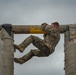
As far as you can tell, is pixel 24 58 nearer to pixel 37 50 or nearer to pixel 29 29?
pixel 37 50

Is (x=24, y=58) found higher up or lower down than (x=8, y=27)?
lower down

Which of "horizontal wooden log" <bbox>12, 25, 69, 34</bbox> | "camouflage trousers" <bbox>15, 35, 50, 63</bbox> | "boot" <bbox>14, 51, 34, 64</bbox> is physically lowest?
"boot" <bbox>14, 51, 34, 64</bbox>

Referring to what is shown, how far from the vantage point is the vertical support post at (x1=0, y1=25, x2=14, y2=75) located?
792 inches

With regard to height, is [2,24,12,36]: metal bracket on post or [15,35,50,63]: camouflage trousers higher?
[2,24,12,36]: metal bracket on post

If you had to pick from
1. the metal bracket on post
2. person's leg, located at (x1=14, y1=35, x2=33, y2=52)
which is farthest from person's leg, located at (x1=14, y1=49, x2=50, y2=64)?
the metal bracket on post

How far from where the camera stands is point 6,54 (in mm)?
20547

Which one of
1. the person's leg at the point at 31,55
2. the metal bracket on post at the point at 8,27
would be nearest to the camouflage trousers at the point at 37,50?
the person's leg at the point at 31,55

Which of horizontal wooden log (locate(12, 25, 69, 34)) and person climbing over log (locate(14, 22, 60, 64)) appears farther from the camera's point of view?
horizontal wooden log (locate(12, 25, 69, 34))

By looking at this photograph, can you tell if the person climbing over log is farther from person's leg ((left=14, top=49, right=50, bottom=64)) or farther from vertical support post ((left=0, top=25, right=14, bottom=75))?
vertical support post ((left=0, top=25, right=14, bottom=75))

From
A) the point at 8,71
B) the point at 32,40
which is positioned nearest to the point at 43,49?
the point at 32,40

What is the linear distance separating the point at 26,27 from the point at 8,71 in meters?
4.06

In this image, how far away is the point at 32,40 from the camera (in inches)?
843

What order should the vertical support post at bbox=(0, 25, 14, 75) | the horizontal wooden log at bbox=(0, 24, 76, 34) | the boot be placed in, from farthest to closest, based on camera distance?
1. the horizontal wooden log at bbox=(0, 24, 76, 34)
2. the boot
3. the vertical support post at bbox=(0, 25, 14, 75)

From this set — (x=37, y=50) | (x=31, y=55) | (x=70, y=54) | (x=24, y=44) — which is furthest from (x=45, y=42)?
(x=70, y=54)
